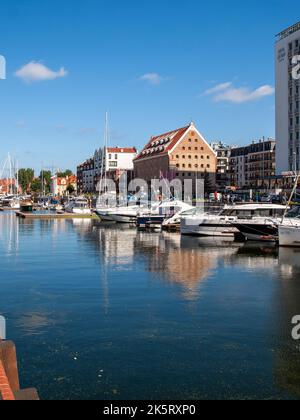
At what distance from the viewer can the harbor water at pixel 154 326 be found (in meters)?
12.0

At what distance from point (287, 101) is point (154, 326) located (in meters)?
92.6

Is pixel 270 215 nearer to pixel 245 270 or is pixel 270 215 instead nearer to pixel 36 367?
pixel 245 270

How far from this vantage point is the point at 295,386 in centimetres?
1188

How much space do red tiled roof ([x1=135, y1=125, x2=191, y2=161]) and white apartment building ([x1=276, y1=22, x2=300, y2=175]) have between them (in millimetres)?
41362

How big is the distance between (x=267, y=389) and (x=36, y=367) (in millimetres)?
5875

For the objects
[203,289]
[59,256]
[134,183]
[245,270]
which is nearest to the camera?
[203,289]

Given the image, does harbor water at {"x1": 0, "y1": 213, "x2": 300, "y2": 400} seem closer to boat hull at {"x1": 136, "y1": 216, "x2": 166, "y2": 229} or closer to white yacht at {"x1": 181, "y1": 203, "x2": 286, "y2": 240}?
white yacht at {"x1": 181, "y1": 203, "x2": 286, "y2": 240}

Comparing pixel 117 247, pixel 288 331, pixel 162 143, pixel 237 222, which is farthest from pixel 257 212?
pixel 162 143

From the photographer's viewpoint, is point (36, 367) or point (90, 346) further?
point (90, 346)

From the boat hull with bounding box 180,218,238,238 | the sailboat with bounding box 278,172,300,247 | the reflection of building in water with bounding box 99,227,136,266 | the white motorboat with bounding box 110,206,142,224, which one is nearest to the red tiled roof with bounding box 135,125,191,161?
the white motorboat with bounding box 110,206,142,224

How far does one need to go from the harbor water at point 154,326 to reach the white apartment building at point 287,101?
72.4 m

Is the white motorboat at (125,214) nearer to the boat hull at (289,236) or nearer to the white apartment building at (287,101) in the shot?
the boat hull at (289,236)

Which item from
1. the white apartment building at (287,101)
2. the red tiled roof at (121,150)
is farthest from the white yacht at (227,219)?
the red tiled roof at (121,150)

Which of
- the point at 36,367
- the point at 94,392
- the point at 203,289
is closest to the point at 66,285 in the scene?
the point at 203,289
